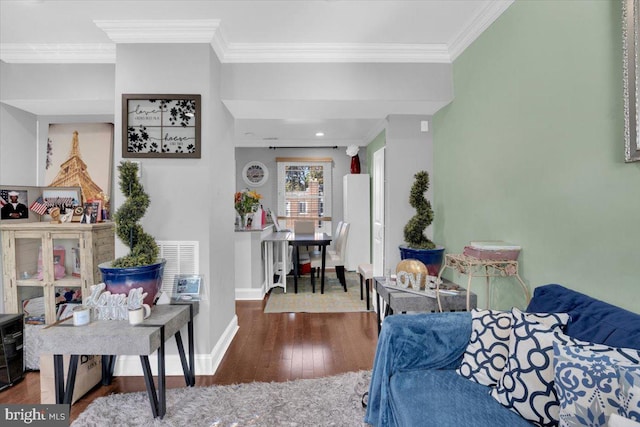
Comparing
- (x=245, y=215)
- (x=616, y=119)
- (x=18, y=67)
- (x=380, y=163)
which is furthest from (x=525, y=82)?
Answer: (x=18, y=67)

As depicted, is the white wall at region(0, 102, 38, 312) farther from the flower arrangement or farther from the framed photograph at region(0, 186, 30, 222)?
the flower arrangement

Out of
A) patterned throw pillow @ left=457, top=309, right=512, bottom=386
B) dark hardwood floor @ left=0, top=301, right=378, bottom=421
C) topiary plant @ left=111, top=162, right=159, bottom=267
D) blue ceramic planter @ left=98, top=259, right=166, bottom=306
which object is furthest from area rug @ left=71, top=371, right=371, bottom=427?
topiary plant @ left=111, top=162, right=159, bottom=267

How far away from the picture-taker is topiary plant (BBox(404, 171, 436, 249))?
9.23 ft

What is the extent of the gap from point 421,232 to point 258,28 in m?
2.08

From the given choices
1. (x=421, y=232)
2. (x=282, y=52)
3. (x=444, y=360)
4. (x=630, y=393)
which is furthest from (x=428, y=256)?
(x=282, y=52)

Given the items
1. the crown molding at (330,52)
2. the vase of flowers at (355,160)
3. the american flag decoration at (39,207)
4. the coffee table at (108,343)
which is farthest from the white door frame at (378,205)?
the american flag decoration at (39,207)

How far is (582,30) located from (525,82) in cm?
41

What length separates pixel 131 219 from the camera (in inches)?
86.0

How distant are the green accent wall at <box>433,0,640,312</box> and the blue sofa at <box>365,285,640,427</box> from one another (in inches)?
6.0

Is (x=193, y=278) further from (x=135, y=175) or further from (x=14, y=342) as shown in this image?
(x=14, y=342)

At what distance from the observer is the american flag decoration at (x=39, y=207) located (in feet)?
9.69

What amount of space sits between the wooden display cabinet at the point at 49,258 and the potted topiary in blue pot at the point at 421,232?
8.26 ft

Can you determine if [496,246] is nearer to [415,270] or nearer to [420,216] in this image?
[415,270]

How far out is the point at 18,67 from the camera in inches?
112
